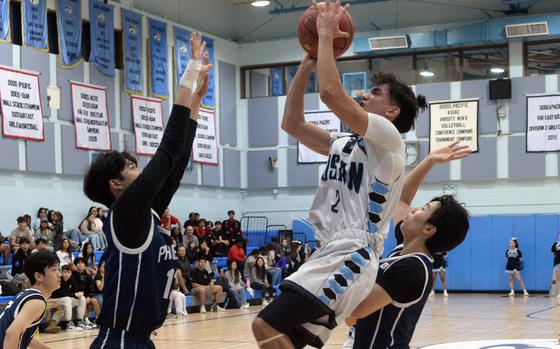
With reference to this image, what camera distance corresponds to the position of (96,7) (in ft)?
64.4

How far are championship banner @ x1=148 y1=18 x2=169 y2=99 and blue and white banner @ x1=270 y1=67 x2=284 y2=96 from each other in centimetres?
432

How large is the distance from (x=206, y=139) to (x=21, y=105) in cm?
683

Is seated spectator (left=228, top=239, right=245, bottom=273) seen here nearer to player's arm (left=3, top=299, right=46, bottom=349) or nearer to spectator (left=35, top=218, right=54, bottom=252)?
spectator (left=35, top=218, right=54, bottom=252)

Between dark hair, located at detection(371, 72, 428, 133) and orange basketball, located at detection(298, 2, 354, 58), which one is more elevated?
orange basketball, located at detection(298, 2, 354, 58)

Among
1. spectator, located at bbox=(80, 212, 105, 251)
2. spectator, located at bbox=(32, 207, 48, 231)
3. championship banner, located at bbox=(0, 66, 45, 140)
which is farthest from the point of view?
spectator, located at bbox=(80, 212, 105, 251)

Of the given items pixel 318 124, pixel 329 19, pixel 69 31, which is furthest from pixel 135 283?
pixel 318 124

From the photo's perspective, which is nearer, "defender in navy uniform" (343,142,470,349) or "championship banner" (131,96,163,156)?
"defender in navy uniform" (343,142,470,349)

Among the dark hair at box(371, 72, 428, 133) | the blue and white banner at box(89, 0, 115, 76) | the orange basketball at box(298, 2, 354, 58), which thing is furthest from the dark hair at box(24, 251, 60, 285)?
the blue and white banner at box(89, 0, 115, 76)

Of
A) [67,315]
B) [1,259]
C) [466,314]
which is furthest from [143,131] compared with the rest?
[466,314]

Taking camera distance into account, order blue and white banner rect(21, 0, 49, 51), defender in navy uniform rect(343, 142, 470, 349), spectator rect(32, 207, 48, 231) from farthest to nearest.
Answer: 1. blue and white banner rect(21, 0, 49, 51)
2. spectator rect(32, 207, 48, 231)
3. defender in navy uniform rect(343, 142, 470, 349)

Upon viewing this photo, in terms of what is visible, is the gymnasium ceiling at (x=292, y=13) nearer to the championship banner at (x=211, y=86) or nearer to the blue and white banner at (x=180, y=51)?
the blue and white banner at (x=180, y=51)

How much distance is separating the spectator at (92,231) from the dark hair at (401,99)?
14.1 meters

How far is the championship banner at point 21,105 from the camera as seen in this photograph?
17.1 m

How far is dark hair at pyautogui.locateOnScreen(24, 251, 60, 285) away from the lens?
16.8 feet
